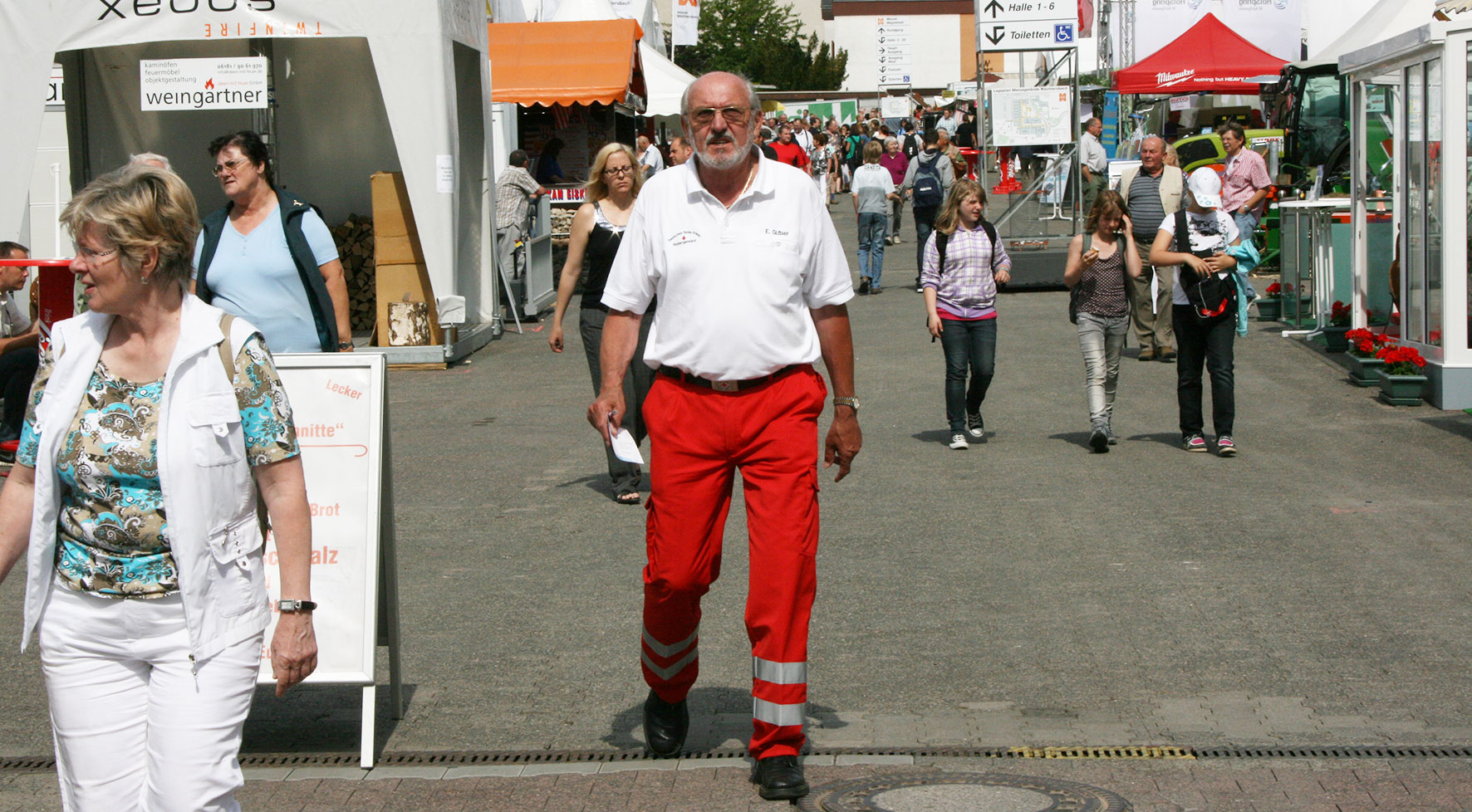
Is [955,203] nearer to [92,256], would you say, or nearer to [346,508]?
[346,508]

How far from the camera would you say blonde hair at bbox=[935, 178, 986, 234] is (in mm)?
10312

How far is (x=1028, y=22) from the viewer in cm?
1959

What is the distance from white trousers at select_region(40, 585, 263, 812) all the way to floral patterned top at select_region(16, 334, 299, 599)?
0.04 meters

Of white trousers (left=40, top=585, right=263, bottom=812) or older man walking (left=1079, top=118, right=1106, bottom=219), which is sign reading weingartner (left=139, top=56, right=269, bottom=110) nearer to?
older man walking (left=1079, top=118, right=1106, bottom=219)

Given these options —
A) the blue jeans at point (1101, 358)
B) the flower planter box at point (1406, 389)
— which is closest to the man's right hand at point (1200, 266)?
the blue jeans at point (1101, 358)

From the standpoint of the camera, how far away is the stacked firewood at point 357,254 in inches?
648

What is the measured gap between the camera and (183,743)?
3152 mm

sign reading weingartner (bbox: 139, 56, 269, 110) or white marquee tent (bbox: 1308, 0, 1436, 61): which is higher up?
white marquee tent (bbox: 1308, 0, 1436, 61)

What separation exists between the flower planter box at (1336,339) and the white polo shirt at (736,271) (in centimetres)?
1064

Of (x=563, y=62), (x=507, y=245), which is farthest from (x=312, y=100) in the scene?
(x=563, y=62)

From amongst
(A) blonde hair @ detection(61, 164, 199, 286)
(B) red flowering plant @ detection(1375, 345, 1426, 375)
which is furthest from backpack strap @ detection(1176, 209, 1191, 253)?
(A) blonde hair @ detection(61, 164, 199, 286)

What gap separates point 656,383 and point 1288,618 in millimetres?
3059

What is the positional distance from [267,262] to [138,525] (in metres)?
3.32

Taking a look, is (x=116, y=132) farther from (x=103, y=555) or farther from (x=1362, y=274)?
(x=103, y=555)
